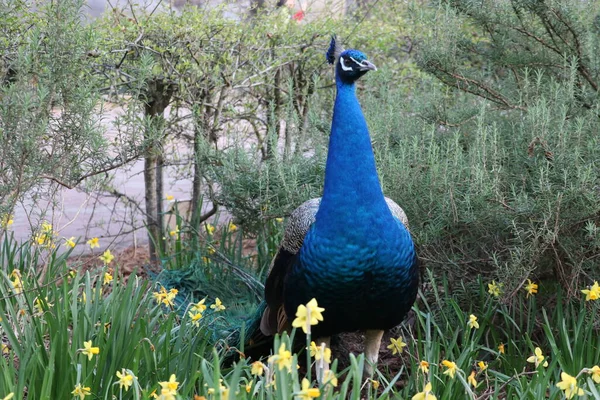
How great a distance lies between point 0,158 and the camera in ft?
8.98

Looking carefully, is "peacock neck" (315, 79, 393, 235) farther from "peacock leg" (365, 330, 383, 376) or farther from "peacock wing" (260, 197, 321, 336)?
"peacock leg" (365, 330, 383, 376)

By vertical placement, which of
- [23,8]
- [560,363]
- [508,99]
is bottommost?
[560,363]

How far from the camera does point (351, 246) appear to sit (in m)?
2.77

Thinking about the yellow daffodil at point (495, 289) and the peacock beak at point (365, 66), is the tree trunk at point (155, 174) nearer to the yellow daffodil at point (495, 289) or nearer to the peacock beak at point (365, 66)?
the peacock beak at point (365, 66)

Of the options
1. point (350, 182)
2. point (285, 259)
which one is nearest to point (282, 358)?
point (350, 182)

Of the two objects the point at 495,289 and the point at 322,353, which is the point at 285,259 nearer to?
the point at 495,289

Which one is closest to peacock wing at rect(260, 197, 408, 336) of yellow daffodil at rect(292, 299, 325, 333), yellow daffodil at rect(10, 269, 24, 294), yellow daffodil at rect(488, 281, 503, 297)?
yellow daffodil at rect(488, 281, 503, 297)

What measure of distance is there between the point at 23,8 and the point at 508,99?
2.34 metres

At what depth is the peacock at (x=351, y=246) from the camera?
278 centimetres

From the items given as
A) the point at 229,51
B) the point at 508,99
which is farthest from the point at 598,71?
the point at 229,51

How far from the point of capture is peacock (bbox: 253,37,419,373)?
2781mm

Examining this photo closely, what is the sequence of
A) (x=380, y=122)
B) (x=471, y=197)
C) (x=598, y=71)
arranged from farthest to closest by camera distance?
(x=380, y=122) < (x=598, y=71) < (x=471, y=197)

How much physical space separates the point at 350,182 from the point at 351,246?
239 millimetres

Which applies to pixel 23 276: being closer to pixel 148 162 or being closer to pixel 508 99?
pixel 148 162
